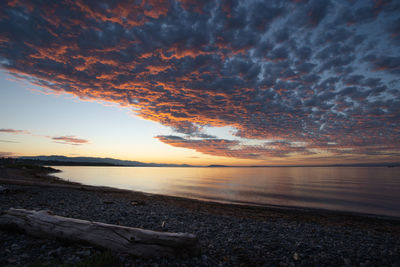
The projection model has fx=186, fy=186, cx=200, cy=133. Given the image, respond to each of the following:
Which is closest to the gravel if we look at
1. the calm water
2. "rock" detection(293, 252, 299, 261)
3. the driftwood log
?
"rock" detection(293, 252, 299, 261)

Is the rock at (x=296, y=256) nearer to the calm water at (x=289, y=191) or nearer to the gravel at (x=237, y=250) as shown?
the gravel at (x=237, y=250)

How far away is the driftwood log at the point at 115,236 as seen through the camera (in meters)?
5.84

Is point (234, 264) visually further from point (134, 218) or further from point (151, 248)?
point (134, 218)

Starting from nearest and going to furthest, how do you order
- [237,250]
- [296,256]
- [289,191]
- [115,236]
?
[115,236] → [296,256] → [237,250] → [289,191]

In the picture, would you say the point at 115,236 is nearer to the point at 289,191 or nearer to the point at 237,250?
the point at 237,250

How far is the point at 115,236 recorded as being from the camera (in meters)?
6.09

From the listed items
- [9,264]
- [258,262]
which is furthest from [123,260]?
[258,262]

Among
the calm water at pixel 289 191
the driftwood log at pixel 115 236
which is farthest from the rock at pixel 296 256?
the calm water at pixel 289 191

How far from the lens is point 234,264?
619 centimetres

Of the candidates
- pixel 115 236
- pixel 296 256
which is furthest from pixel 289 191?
pixel 115 236

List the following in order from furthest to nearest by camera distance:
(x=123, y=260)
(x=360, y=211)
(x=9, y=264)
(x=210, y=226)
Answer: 1. (x=360, y=211)
2. (x=210, y=226)
3. (x=123, y=260)
4. (x=9, y=264)

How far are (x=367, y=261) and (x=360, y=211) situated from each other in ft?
63.1

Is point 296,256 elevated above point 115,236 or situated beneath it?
situated beneath

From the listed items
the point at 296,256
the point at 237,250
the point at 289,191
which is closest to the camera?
the point at 296,256
